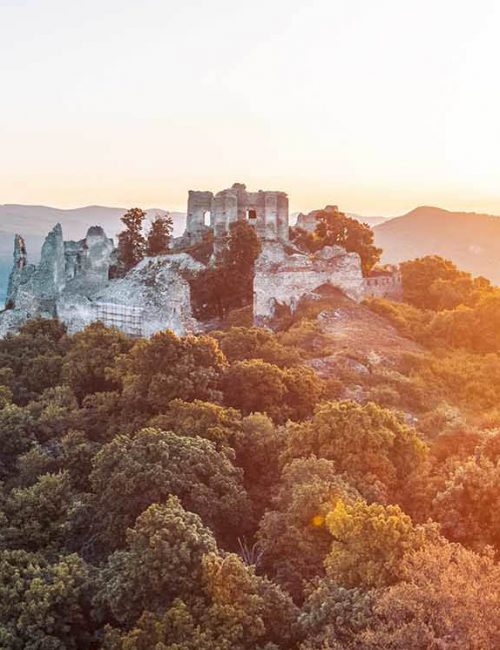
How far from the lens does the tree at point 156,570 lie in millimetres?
13812

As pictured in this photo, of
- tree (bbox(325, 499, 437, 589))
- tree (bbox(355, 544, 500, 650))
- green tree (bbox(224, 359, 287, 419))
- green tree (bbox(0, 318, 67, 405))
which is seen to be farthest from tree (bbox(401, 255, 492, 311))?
tree (bbox(355, 544, 500, 650))

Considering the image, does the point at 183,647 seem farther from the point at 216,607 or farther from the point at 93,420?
the point at 93,420

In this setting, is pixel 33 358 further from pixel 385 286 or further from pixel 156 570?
pixel 385 286

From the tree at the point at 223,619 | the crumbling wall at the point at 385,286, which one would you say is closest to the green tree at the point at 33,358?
the tree at the point at 223,619

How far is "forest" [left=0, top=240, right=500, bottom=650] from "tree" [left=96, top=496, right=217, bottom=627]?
0.04 meters

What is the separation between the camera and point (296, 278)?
35719 mm

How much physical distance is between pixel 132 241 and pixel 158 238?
1642 millimetres

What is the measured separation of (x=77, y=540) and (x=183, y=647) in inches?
238

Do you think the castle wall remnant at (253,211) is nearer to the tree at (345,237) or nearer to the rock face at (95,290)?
the tree at (345,237)

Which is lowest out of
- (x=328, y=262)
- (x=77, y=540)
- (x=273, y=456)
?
(x=77, y=540)

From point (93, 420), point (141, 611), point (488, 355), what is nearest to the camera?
point (141, 611)

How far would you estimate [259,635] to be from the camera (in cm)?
1310

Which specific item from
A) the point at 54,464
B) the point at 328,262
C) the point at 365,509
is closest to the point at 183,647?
the point at 365,509

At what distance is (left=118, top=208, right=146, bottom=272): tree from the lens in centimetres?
4545
